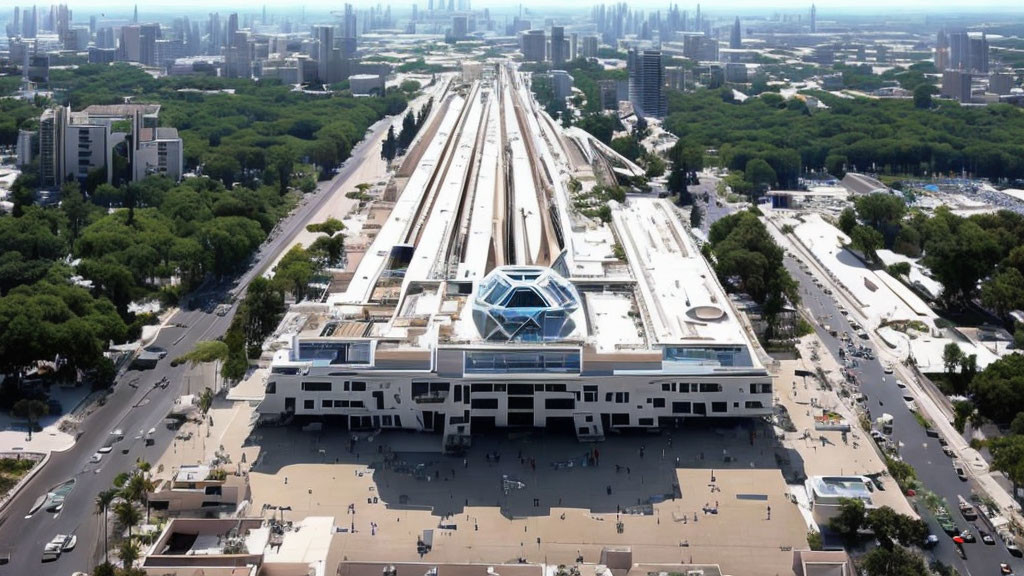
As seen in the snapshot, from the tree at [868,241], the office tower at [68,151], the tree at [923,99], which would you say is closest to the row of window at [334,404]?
the tree at [868,241]

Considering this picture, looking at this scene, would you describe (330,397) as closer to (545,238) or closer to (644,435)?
(644,435)

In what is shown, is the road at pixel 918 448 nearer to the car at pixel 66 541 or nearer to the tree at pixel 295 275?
the car at pixel 66 541

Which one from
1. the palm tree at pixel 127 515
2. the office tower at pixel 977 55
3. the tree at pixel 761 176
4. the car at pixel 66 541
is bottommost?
the car at pixel 66 541

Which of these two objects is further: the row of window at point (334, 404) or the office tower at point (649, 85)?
the office tower at point (649, 85)

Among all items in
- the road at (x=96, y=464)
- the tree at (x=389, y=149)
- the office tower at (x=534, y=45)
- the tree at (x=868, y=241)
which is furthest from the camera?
the office tower at (x=534, y=45)

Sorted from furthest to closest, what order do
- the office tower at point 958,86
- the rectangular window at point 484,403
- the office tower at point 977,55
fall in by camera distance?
the office tower at point 977,55 → the office tower at point 958,86 → the rectangular window at point 484,403
